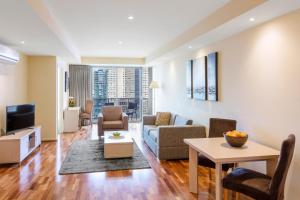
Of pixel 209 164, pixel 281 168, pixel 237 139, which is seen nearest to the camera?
pixel 281 168

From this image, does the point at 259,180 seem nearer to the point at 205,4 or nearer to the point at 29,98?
the point at 205,4

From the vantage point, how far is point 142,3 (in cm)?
326

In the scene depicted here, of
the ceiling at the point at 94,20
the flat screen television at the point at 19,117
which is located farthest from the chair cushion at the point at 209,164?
the flat screen television at the point at 19,117

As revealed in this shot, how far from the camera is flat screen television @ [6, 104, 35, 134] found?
182 inches

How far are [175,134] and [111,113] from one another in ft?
9.81

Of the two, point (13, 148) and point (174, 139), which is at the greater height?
point (174, 139)

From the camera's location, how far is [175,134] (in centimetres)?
461

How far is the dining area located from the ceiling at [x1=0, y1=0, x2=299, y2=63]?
1.59m

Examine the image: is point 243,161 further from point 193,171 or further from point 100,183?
point 100,183

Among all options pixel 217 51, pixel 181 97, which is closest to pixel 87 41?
pixel 181 97

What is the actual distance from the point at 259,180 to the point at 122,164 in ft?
8.46

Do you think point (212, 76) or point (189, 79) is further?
point (189, 79)

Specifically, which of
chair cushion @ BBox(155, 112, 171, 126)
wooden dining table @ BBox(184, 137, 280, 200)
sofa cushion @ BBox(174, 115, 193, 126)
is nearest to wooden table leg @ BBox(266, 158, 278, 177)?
wooden dining table @ BBox(184, 137, 280, 200)

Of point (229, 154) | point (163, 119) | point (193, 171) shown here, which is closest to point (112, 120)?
point (163, 119)
